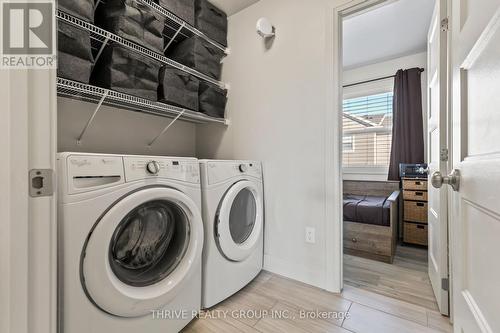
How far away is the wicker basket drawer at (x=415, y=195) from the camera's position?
93.7 inches

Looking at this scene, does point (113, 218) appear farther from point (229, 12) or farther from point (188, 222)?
point (229, 12)

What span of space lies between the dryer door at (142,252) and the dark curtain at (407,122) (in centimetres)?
270

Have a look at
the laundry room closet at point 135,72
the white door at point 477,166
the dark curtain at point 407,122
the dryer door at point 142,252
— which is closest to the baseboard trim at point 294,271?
the dryer door at point 142,252

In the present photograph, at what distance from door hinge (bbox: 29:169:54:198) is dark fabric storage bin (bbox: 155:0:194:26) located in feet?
4.82

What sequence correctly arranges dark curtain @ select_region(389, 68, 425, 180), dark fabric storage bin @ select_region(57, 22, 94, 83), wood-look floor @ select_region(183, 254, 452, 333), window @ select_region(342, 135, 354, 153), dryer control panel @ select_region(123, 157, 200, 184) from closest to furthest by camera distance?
dryer control panel @ select_region(123, 157, 200, 184) → dark fabric storage bin @ select_region(57, 22, 94, 83) → wood-look floor @ select_region(183, 254, 452, 333) → dark curtain @ select_region(389, 68, 425, 180) → window @ select_region(342, 135, 354, 153)

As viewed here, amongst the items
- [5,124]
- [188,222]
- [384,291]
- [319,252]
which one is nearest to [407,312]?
[384,291]

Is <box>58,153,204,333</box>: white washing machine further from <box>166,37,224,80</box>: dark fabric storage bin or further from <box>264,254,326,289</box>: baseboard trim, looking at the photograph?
<box>166,37,224,80</box>: dark fabric storage bin

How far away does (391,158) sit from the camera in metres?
2.92

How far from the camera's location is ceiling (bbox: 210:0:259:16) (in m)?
1.88

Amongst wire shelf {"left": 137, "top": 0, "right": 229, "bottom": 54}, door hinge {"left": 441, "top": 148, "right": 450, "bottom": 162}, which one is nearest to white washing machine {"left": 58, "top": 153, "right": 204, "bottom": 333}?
wire shelf {"left": 137, "top": 0, "right": 229, "bottom": 54}

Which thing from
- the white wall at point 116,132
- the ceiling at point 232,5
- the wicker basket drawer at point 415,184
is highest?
the ceiling at point 232,5

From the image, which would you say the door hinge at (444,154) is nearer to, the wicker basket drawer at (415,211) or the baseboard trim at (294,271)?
the baseboard trim at (294,271)

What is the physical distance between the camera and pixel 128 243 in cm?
107

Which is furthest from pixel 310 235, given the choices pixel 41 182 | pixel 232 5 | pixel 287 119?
pixel 232 5
